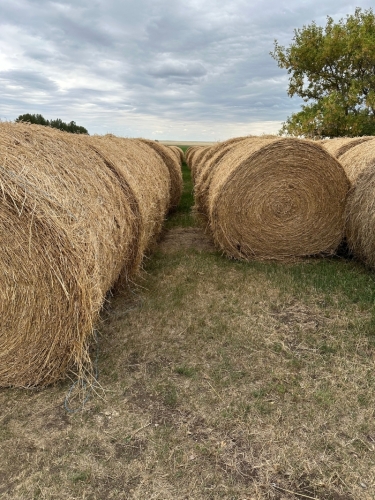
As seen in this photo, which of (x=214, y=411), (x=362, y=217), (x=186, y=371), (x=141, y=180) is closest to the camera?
(x=214, y=411)

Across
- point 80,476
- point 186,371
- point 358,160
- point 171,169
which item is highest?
point 171,169

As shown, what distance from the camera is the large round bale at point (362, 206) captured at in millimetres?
5605

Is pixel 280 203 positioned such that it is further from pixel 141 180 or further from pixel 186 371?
pixel 186 371

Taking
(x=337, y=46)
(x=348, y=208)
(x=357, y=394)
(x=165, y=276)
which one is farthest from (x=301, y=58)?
(x=357, y=394)

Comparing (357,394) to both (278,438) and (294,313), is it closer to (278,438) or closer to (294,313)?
(278,438)

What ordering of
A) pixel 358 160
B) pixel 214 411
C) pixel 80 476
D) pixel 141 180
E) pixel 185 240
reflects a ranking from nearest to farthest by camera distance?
1. pixel 80 476
2. pixel 214 411
3. pixel 141 180
4. pixel 358 160
5. pixel 185 240

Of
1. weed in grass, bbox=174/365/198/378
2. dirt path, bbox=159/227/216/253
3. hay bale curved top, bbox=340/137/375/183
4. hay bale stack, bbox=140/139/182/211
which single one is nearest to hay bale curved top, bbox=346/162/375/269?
hay bale curved top, bbox=340/137/375/183

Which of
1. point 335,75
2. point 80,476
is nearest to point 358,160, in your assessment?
point 80,476

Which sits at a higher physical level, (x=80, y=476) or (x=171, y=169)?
(x=171, y=169)

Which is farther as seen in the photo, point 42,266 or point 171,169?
point 171,169

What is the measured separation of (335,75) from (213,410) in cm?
2318

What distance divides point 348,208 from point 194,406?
4.39 metres

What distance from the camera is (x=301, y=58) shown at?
2262 centimetres

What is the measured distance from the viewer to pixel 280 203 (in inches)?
254
